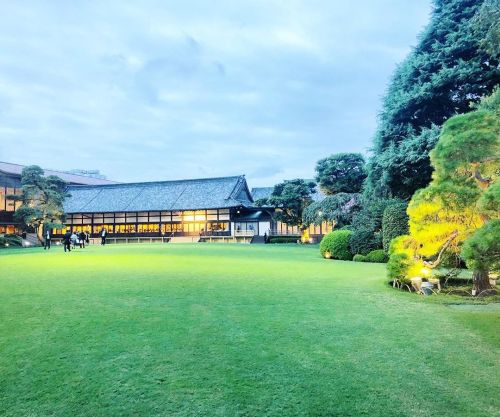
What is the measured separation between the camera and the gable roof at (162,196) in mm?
45750

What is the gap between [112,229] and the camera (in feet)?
157

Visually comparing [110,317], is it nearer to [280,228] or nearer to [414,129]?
[414,129]

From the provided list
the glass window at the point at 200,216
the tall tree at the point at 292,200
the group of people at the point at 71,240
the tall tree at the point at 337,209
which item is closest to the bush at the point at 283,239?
the tall tree at the point at 292,200

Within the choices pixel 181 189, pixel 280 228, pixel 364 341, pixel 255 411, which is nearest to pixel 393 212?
pixel 364 341

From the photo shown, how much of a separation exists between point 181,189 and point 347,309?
43.8 metres

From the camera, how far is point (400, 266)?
Result: 10070 mm

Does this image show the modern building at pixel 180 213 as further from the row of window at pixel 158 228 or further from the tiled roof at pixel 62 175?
the tiled roof at pixel 62 175

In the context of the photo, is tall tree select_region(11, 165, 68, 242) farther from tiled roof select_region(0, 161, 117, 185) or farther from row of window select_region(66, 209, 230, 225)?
tiled roof select_region(0, 161, 117, 185)

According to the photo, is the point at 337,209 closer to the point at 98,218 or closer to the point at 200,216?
the point at 200,216

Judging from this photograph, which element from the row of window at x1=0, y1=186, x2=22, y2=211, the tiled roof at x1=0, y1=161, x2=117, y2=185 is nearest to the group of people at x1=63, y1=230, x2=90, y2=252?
the row of window at x1=0, y1=186, x2=22, y2=211

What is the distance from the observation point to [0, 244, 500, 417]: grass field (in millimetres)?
3453

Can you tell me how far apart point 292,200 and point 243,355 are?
3544cm

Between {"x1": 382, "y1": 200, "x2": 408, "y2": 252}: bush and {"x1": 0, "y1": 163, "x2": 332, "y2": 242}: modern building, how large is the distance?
24875 mm

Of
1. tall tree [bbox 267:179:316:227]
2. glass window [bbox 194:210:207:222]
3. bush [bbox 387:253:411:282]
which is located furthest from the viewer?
glass window [bbox 194:210:207:222]
